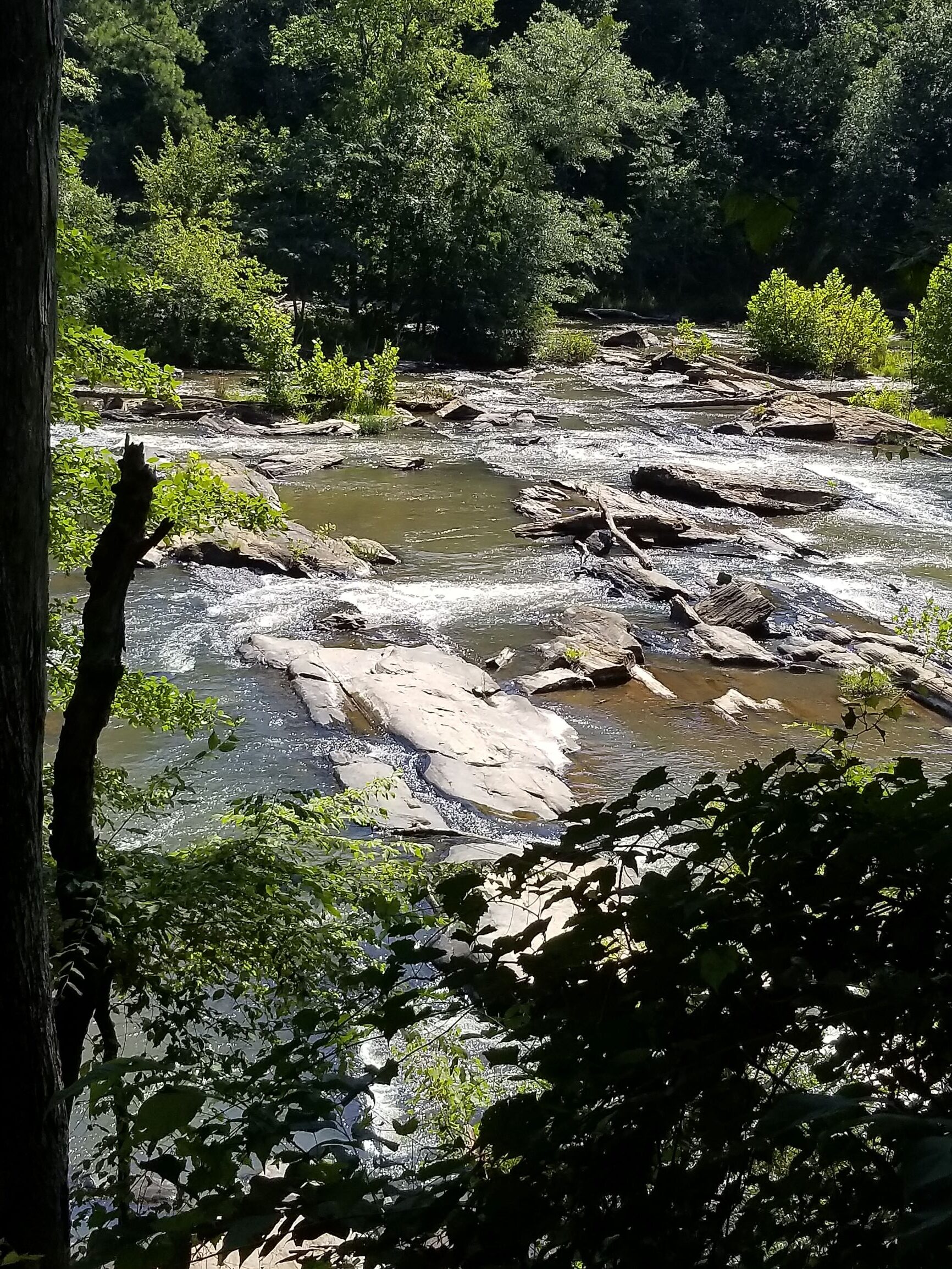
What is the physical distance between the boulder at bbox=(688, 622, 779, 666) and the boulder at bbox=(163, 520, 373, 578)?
385cm

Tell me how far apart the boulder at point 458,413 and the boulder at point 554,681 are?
1152 centimetres

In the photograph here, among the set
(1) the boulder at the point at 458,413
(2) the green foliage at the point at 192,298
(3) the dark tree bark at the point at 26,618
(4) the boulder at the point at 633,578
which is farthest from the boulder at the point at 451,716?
(2) the green foliage at the point at 192,298

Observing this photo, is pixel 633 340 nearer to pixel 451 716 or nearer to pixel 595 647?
pixel 595 647

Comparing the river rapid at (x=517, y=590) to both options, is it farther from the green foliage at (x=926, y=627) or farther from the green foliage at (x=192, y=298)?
the green foliage at (x=192, y=298)

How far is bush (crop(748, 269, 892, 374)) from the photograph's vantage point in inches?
1030

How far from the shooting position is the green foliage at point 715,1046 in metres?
1.43

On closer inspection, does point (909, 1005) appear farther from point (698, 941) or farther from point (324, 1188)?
point (324, 1188)

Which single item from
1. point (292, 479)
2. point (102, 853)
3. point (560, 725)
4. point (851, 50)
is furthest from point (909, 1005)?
point (851, 50)

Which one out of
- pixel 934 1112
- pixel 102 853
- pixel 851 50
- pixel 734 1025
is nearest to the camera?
pixel 934 1112

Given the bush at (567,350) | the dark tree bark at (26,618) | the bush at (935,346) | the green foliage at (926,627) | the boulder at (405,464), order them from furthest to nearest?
the bush at (567,350) → the bush at (935,346) → the boulder at (405,464) → the green foliage at (926,627) → the dark tree bark at (26,618)

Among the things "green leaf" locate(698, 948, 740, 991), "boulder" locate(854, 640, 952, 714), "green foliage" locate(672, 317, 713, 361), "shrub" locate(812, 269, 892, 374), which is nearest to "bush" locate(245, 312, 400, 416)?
"green foliage" locate(672, 317, 713, 361)

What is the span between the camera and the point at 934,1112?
4.74ft

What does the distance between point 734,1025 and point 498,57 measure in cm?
3749

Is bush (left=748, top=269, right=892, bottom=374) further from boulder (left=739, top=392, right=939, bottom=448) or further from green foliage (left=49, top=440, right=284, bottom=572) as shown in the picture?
green foliage (left=49, top=440, right=284, bottom=572)
